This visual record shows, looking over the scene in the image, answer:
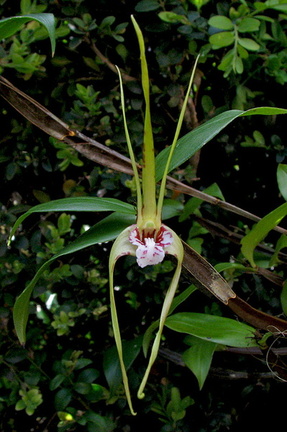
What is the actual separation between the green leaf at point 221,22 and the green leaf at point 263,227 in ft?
1.23

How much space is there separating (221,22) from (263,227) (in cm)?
39

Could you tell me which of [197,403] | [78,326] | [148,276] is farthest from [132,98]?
[197,403]

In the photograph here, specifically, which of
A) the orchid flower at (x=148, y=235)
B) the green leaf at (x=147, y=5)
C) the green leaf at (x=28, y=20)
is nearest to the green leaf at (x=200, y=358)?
the orchid flower at (x=148, y=235)

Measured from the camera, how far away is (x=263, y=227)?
2.26ft

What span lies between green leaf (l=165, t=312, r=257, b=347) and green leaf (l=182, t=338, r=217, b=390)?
0.07 meters

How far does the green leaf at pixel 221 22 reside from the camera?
0.84 m

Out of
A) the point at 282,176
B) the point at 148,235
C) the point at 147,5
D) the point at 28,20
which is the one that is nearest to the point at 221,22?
the point at 147,5

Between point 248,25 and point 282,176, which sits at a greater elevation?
point 248,25

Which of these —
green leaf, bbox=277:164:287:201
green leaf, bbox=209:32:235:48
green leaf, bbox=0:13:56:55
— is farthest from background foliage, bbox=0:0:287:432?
green leaf, bbox=0:13:56:55

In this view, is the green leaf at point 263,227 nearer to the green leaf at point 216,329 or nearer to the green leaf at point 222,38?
the green leaf at point 216,329

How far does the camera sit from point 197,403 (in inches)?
39.4

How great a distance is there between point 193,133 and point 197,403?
2.08 feet

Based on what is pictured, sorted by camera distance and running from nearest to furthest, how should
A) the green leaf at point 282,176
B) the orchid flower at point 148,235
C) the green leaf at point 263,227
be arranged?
the orchid flower at point 148,235
the green leaf at point 263,227
the green leaf at point 282,176

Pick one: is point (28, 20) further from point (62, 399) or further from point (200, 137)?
point (62, 399)
